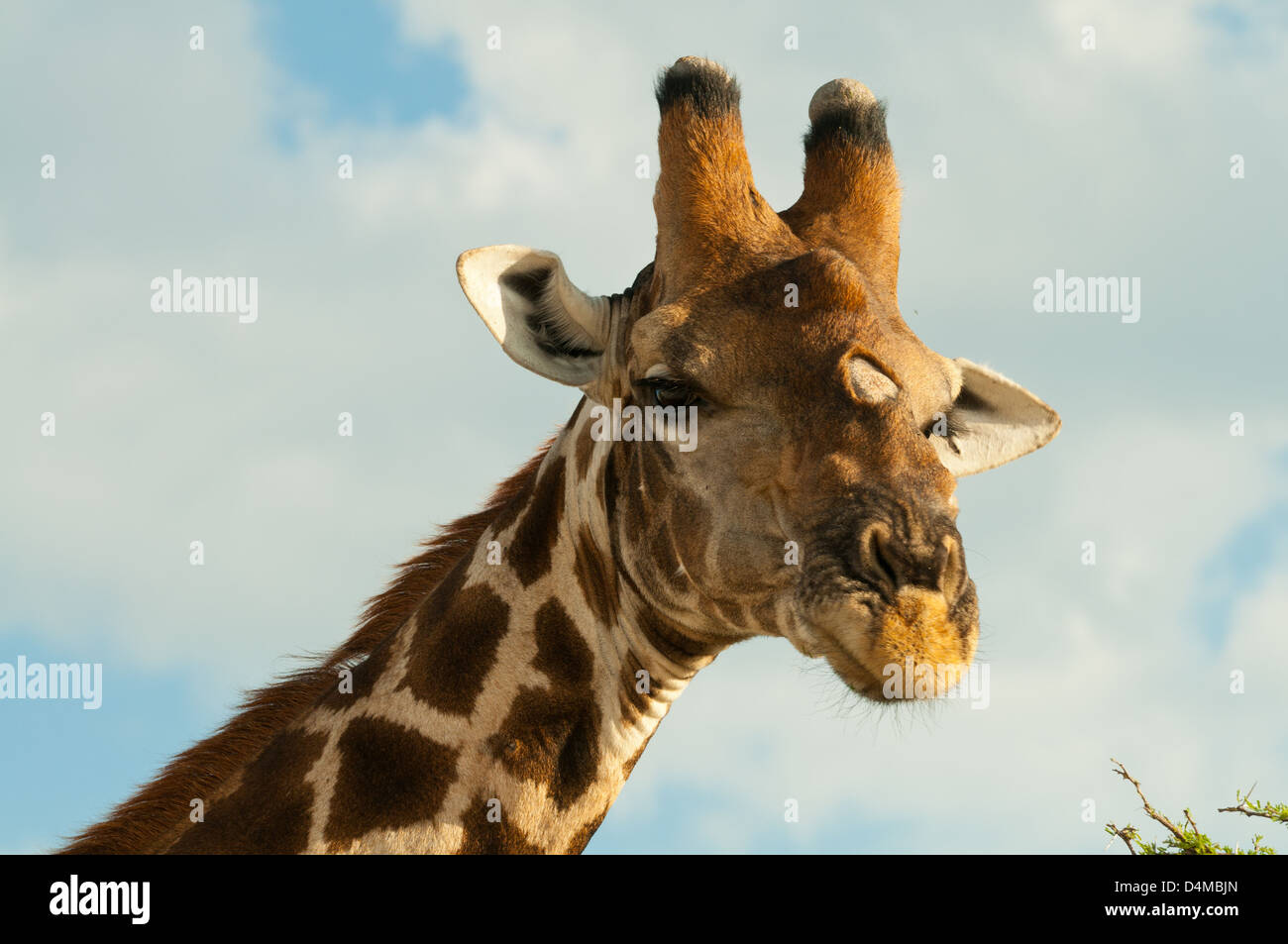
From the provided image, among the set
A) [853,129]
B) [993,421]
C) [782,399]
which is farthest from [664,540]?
[853,129]

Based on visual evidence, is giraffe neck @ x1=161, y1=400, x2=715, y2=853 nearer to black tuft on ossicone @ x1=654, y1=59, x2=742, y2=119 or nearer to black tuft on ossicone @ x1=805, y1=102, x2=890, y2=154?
black tuft on ossicone @ x1=654, y1=59, x2=742, y2=119

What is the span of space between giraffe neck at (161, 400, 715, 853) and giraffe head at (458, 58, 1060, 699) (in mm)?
242

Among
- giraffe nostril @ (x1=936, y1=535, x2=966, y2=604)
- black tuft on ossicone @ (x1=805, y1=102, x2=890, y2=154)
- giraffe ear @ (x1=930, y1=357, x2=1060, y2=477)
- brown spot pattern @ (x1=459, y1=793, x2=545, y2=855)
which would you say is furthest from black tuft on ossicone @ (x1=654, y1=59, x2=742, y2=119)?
brown spot pattern @ (x1=459, y1=793, x2=545, y2=855)

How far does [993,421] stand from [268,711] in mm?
4442

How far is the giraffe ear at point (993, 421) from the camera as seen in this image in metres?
7.83

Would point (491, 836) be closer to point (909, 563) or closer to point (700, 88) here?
point (909, 563)

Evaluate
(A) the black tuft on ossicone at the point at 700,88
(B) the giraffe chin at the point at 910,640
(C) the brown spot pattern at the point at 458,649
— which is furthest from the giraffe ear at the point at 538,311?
(B) the giraffe chin at the point at 910,640

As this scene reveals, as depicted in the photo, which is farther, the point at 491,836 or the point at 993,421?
the point at 993,421

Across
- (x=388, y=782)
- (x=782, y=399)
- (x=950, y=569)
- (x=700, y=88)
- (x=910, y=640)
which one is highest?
(x=700, y=88)

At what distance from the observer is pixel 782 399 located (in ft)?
21.2

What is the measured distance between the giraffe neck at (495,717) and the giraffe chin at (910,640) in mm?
1401
